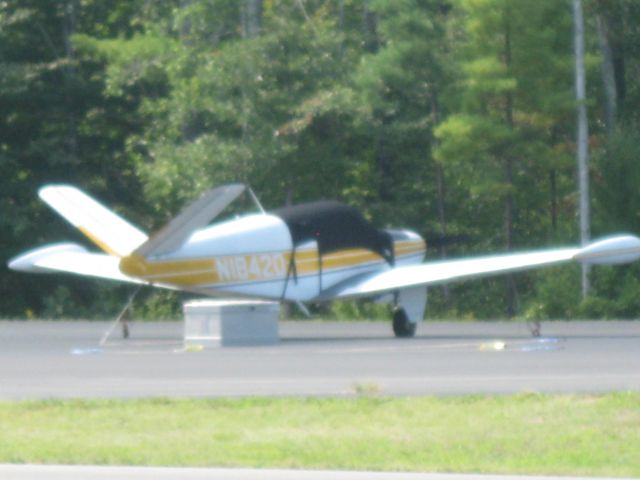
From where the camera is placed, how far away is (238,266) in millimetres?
28672

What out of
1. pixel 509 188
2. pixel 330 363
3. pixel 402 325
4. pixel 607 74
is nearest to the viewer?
pixel 330 363

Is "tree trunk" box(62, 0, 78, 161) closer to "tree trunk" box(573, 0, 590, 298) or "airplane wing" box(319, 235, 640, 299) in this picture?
"tree trunk" box(573, 0, 590, 298)

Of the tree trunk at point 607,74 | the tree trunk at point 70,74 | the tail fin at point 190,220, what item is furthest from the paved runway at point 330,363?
the tree trunk at point 70,74

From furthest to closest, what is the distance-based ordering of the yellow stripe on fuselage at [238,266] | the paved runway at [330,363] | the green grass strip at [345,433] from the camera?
1. the yellow stripe on fuselage at [238,266]
2. the paved runway at [330,363]
3. the green grass strip at [345,433]

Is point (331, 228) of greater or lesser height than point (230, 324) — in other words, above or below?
above

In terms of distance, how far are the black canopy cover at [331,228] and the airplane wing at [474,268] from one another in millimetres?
637

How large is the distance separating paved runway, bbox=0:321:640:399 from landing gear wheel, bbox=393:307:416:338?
32 centimetres

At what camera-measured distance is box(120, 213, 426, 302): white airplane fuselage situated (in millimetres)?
27750

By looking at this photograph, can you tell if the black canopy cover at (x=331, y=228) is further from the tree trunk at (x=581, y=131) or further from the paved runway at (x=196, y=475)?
the paved runway at (x=196, y=475)

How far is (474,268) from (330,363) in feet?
24.3

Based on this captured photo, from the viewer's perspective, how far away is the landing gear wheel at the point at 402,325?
2975 cm

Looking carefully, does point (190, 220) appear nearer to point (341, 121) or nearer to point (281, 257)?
point (281, 257)

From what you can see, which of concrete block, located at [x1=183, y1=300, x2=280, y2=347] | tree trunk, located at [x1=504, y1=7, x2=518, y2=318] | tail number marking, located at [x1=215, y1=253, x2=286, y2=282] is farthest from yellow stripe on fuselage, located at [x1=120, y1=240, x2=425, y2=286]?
tree trunk, located at [x1=504, y1=7, x2=518, y2=318]

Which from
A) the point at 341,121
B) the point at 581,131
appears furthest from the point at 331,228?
the point at 341,121
